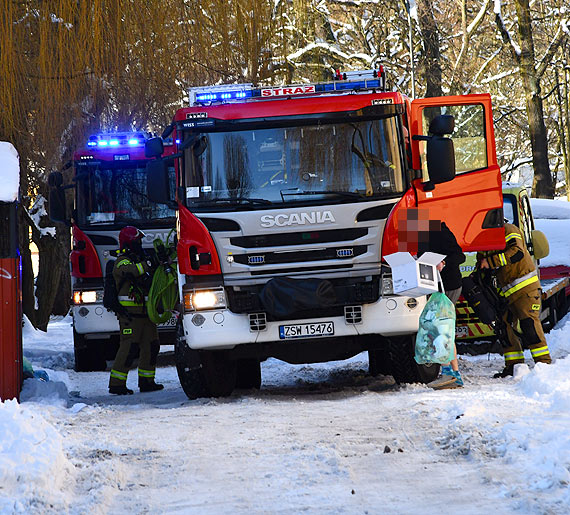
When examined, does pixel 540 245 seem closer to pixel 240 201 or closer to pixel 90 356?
pixel 240 201

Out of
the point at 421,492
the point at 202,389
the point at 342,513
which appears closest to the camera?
the point at 342,513

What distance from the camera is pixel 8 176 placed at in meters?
9.01

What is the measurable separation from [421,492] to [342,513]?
61 centimetres

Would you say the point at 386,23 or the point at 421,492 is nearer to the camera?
the point at 421,492

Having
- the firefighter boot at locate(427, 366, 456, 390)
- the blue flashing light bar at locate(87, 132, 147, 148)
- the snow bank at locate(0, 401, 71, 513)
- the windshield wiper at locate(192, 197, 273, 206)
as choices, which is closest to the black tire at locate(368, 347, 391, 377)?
the firefighter boot at locate(427, 366, 456, 390)

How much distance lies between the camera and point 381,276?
9594mm

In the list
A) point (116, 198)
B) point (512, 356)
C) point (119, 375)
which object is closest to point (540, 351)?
point (512, 356)

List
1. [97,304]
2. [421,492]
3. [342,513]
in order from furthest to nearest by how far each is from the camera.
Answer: [97,304] → [421,492] → [342,513]

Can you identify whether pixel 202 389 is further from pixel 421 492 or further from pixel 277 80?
pixel 277 80

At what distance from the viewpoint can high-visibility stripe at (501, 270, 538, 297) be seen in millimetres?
10852

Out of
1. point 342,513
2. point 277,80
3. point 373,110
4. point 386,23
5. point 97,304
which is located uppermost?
point 386,23

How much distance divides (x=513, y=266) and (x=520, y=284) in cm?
20

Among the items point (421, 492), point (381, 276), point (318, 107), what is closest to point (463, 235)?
point (381, 276)

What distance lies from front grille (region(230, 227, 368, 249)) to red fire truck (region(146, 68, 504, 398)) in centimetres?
1
